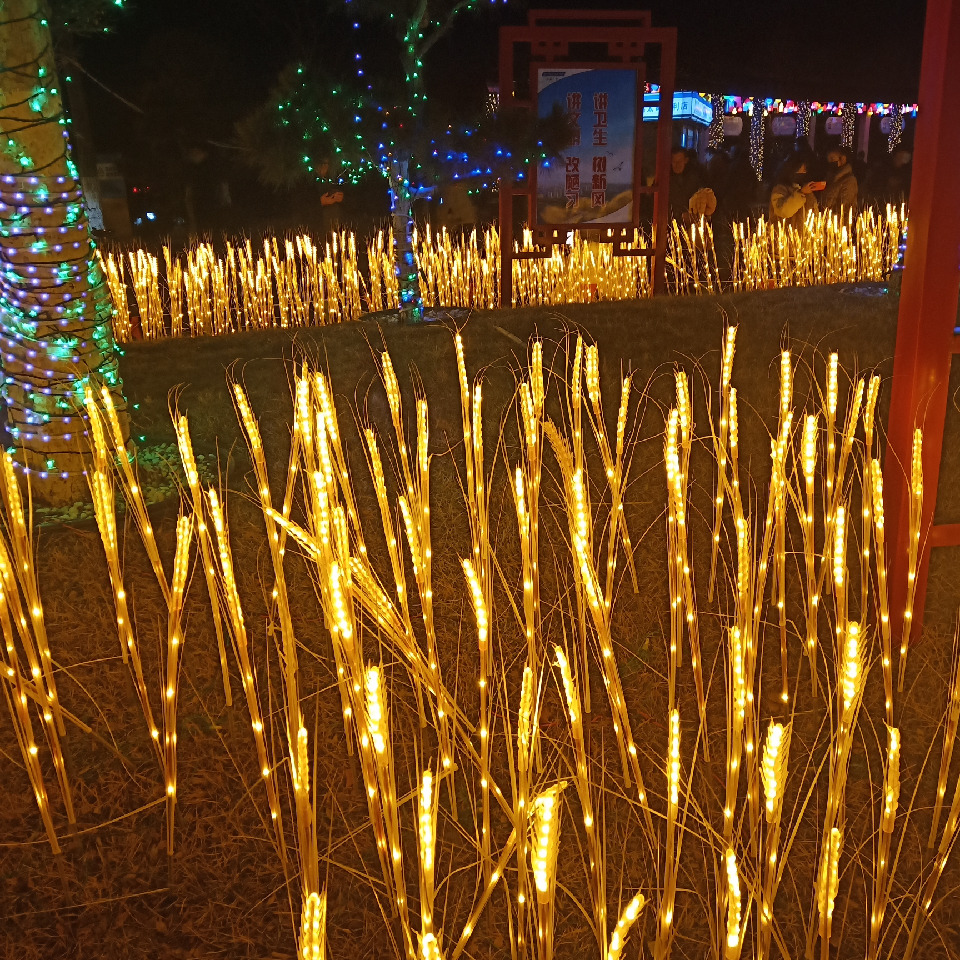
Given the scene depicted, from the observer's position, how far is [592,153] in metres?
5.10

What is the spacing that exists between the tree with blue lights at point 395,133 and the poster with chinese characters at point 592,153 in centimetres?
45

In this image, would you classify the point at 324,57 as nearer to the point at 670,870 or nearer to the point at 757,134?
the point at 757,134

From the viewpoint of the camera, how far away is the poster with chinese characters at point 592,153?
195 inches

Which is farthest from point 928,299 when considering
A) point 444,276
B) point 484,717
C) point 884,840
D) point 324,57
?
point 324,57

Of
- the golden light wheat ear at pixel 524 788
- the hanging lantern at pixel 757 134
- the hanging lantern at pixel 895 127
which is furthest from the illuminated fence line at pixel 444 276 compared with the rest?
the hanging lantern at pixel 895 127

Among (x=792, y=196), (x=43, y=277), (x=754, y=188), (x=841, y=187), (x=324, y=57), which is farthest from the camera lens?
(x=324, y=57)

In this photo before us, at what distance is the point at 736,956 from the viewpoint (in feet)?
2.81

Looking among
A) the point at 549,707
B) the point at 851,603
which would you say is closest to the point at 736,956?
the point at 549,707

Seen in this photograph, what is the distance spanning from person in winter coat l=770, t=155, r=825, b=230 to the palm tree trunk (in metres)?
2.48

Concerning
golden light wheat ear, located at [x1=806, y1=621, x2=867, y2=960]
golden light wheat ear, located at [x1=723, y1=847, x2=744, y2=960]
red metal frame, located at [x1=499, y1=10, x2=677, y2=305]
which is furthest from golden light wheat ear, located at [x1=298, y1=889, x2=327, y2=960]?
red metal frame, located at [x1=499, y1=10, x2=677, y2=305]

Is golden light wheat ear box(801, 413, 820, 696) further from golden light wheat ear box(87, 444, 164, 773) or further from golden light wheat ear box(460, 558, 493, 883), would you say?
golden light wheat ear box(87, 444, 164, 773)

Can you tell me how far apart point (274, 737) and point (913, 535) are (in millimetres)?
1210

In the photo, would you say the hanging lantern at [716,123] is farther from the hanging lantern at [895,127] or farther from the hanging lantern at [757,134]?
the hanging lantern at [895,127]

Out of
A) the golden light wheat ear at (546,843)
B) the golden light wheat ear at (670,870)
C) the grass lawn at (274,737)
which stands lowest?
the grass lawn at (274,737)
